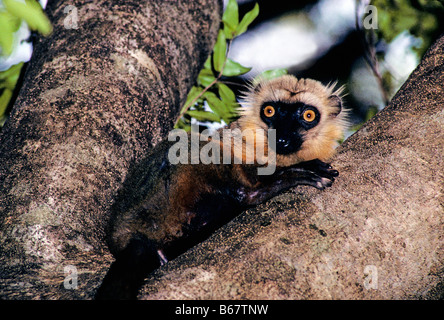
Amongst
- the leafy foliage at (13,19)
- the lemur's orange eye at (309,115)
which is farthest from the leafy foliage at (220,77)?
the leafy foliage at (13,19)

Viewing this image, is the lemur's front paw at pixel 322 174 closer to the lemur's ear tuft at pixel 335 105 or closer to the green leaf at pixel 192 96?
the lemur's ear tuft at pixel 335 105

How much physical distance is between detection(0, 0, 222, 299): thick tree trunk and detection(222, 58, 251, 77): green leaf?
0.35 metres

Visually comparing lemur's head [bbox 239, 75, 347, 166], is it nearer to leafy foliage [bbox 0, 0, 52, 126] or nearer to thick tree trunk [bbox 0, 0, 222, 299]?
thick tree trunk [bbox 0, 0, 222, 299]

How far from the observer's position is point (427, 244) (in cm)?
187

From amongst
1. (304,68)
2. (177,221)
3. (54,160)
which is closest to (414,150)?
(177,221)

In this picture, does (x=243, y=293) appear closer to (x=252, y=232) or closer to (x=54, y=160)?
(x=252, y=232)

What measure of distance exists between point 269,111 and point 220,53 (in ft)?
2.73

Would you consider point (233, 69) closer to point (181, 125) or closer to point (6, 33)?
point (181, 125)

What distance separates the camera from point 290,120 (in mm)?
3492

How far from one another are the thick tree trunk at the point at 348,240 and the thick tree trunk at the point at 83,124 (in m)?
0.65

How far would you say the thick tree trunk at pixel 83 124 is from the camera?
211cm

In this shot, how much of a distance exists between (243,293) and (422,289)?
37.6 inches

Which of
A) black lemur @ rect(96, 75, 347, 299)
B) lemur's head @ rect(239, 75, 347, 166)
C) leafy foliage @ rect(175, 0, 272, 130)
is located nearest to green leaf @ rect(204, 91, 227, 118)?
leafy foliage @ rect(175, 0, 272, 130)
